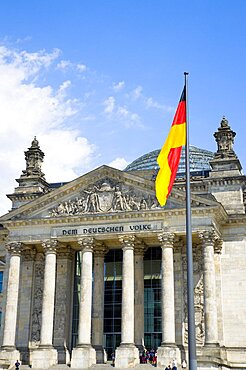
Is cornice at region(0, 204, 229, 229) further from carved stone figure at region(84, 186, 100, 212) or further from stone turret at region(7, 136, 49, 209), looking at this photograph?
stone turret at region(7, 136, 49, 209)

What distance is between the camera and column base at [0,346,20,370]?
158 ft

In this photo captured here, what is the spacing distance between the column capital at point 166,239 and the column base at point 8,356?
16.2 m

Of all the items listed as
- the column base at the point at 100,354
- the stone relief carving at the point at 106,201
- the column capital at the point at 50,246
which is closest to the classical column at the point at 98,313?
the column base at the point at 100,354

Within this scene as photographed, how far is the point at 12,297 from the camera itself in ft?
166

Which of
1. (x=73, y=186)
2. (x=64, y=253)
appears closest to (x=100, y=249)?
(x=64, y=253)

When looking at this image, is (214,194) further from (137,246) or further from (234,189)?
(137,246)

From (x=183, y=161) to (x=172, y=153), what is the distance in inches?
1654

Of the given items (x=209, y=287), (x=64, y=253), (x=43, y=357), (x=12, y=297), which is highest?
(x=64, y=253)

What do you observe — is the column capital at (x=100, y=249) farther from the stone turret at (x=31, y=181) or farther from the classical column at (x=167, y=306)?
the stone turret at (x=31, y=181)

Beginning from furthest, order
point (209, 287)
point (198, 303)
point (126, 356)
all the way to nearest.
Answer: point (198, 303)
point (209, 287)
point (126, 356)

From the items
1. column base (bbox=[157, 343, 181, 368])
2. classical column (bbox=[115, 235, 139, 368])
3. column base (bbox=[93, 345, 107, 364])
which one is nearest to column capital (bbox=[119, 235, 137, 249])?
classical column (bbox=[115, 235, 139, 368])

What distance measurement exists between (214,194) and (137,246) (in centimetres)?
928

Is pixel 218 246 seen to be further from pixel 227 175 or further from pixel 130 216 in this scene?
pixel 130 216

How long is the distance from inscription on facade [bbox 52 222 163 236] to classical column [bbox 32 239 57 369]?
4.14 feet
